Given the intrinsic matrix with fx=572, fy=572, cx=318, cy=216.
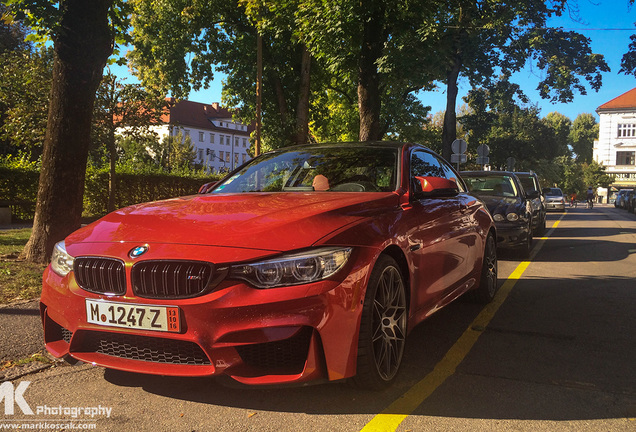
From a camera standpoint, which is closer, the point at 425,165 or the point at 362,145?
the point at 362,145

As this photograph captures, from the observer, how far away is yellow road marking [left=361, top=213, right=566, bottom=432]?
2945 millimetres

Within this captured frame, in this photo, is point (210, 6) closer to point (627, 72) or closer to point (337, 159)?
point (627, 72)

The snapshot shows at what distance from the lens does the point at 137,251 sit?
9.76 ft

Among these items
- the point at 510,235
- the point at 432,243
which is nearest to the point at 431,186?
the point at 432,243

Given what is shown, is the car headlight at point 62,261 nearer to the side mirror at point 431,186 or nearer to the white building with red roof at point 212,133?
the side mirror at point 431,186

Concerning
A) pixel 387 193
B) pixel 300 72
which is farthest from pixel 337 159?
pixel 300 72

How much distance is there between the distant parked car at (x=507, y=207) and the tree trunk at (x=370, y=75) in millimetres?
3199

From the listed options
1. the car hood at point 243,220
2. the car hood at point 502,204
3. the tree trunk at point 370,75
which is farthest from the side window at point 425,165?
the tree trunk at point 370,75

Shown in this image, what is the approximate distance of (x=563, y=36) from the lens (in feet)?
84.7

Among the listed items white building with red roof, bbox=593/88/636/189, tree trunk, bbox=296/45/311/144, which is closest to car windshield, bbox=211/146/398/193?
tree trunk, bbox=296/45/311/144

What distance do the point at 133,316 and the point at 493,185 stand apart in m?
10.1

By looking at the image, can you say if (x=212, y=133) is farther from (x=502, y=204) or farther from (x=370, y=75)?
(x=502, y=204)

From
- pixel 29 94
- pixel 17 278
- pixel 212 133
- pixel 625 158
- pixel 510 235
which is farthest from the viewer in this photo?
pixel 212 133

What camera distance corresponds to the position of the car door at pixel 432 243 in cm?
388
